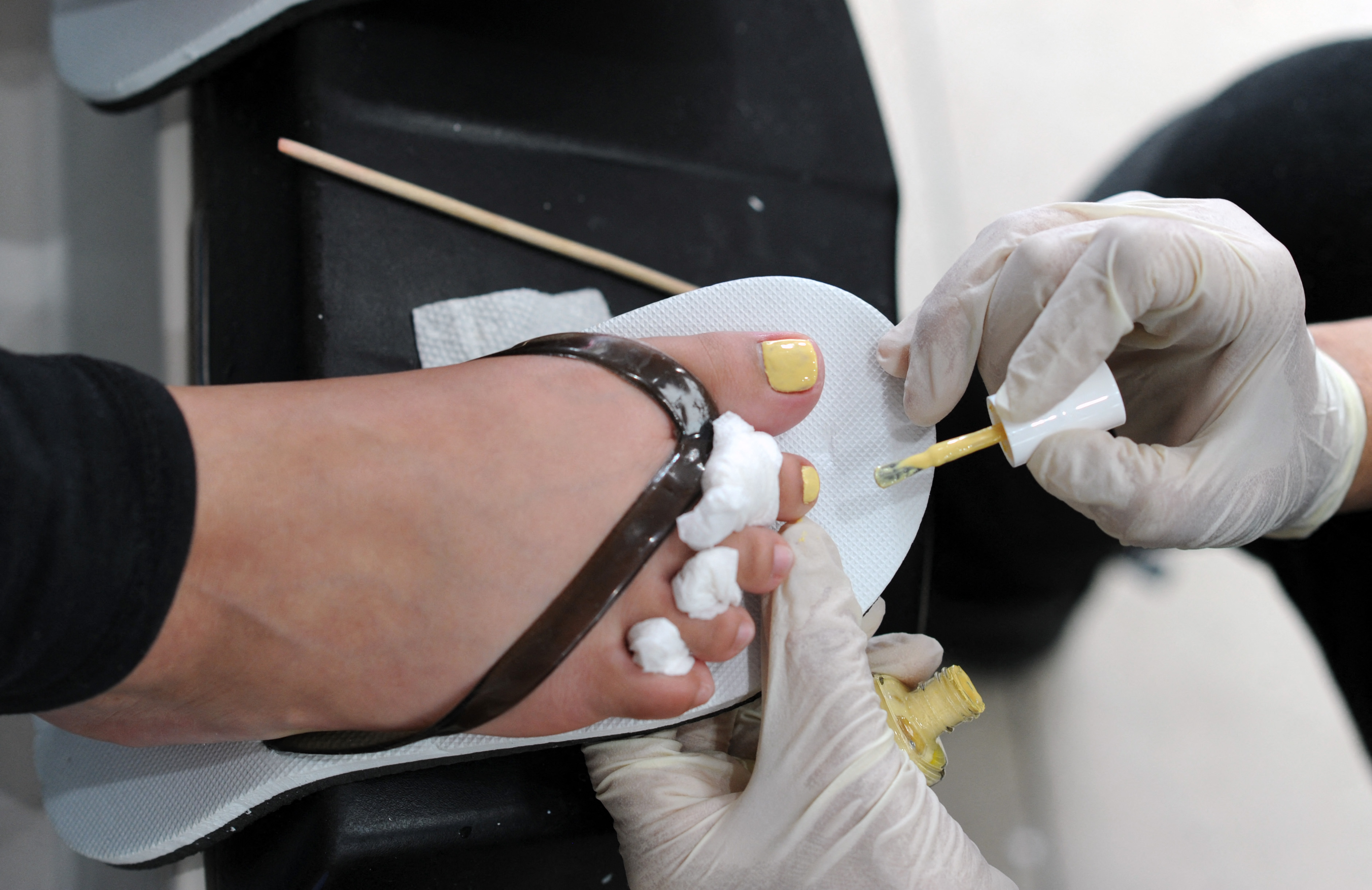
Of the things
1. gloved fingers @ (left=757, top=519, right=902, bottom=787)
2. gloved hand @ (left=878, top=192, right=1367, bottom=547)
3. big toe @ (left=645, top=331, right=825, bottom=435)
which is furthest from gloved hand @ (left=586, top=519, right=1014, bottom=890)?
gloved hand @ (left=878, top=192, right=1367, bottom=547)

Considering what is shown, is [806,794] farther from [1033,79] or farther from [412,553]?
[1033,79]

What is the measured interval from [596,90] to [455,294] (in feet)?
1.11

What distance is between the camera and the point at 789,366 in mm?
688

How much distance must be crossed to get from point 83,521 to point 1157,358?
2.82 feet

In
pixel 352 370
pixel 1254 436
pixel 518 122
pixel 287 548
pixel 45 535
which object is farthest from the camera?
pixel 518 122

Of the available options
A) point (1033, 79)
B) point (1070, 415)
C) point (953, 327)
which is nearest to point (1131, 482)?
point (1070, 415)

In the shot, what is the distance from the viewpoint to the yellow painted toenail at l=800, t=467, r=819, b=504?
2.22ft

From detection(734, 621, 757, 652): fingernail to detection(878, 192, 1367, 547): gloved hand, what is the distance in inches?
9.5

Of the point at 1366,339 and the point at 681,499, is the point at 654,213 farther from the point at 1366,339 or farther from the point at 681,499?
the point at 1366,339

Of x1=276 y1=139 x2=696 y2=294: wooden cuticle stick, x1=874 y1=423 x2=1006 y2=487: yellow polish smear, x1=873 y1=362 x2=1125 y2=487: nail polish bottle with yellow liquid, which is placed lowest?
x1=874 y1=423 x2=1006 y2=487: yellow polish smear

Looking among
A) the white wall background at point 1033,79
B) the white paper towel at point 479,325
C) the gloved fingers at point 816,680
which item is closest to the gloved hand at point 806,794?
the gloved fingers at point 816,680

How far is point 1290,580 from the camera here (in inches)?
39.7

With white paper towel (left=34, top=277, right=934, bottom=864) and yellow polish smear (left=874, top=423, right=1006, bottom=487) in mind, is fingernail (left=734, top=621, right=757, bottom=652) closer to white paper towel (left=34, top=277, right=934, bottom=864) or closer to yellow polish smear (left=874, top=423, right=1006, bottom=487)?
white paper towel (left=34, top=277, right=934, bottom=864)

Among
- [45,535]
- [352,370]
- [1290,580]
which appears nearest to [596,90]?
[352,370]
